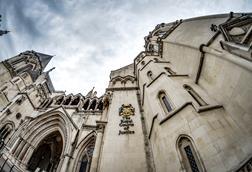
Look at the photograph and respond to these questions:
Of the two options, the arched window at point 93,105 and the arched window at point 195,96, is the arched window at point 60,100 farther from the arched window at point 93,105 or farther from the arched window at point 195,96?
the arched window at point 195,96

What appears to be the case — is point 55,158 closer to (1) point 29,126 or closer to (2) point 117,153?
(1) point 29,126

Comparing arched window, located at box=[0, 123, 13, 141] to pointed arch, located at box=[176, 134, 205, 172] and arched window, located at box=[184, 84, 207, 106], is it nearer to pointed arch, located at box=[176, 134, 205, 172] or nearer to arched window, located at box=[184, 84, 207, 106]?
pointed arch, located at box=[176, 134, 205, 172]

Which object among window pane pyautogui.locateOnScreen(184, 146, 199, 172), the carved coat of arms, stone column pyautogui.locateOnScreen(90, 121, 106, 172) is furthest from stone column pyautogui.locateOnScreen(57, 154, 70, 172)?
window pane pyautogui.locateOnScreen(184, 146, 199, 172)

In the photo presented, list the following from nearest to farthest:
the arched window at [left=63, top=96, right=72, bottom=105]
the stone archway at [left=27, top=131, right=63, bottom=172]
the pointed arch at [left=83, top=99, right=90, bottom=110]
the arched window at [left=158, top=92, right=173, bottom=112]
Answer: the arched window at [left=158, top=92, right=173, bottom=112], the stone archway at [left=27, top=131, right=63, bottom=172], the pointed arch at [left=83, top=99, right=90, bottom=110], the arched window at [left=63, top=96, right=72, bottom=105]

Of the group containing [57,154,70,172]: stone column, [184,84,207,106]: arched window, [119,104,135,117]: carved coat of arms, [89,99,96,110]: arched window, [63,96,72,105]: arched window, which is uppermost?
[63,96,72,105]: arched window

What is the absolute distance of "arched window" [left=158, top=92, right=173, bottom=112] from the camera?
315 inches

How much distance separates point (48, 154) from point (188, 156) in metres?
18.8

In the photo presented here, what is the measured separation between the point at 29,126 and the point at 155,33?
20.3 m

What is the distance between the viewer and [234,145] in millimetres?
4566

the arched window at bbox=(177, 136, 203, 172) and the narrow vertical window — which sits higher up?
the narrow vertical window

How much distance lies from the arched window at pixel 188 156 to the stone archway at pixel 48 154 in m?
14.5

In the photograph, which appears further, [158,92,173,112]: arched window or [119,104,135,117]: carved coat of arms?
[119,104,135,117]: carved coat of arms

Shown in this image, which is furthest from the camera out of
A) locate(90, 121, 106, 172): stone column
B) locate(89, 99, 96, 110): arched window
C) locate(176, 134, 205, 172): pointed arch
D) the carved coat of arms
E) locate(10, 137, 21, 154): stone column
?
locate(89, 99, 96, 110): arched window

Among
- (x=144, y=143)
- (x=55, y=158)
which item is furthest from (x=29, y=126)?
(x=144, y=143)
